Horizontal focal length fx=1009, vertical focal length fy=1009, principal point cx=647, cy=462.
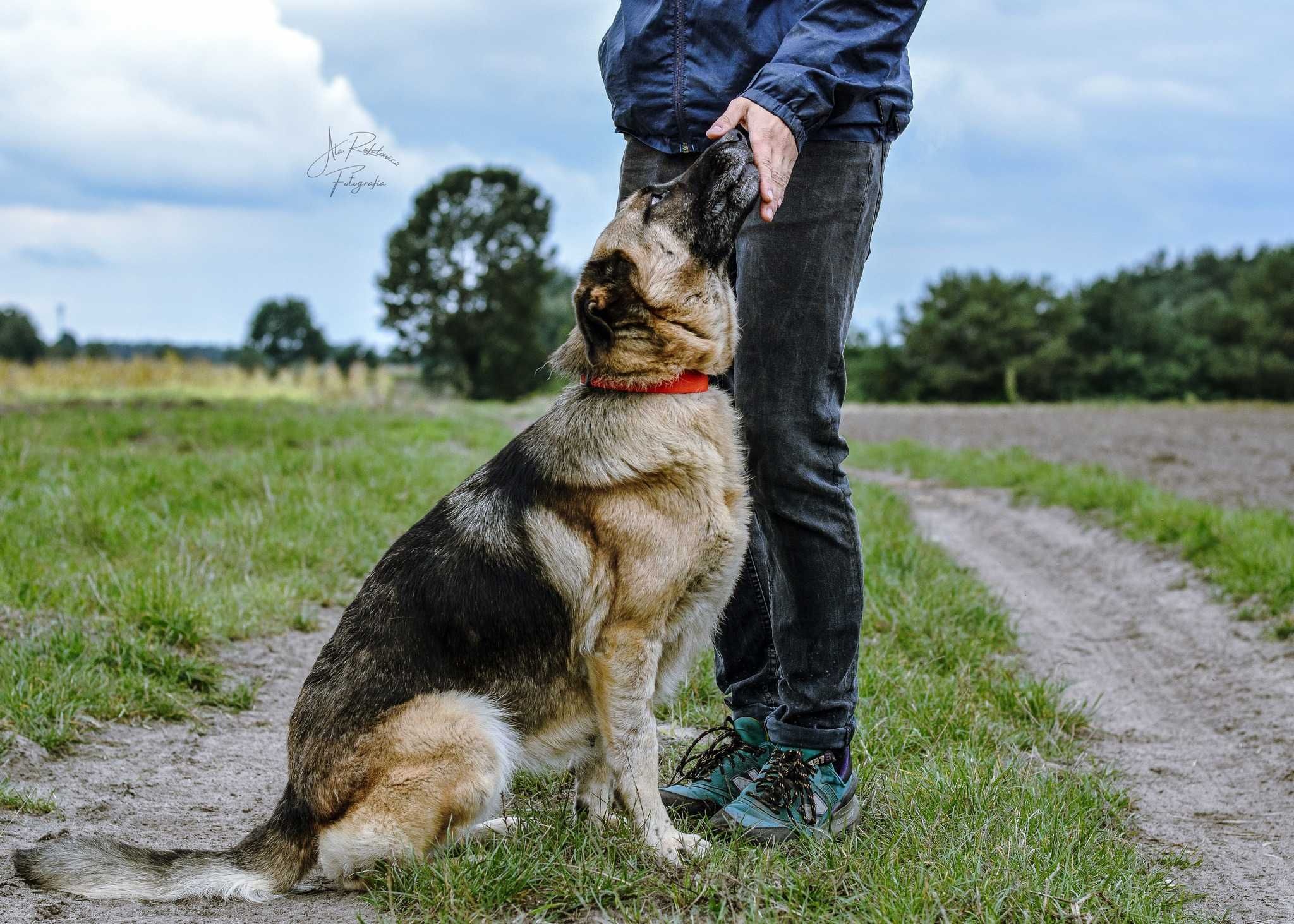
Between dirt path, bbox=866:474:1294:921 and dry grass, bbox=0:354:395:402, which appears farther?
dry grass, bbox=0:354:395:402

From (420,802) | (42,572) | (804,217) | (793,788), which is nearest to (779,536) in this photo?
(793,788)

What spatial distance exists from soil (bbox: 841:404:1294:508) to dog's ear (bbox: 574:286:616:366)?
6940 mm

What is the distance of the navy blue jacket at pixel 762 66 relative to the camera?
8.63ft

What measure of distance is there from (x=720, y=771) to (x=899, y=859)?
74 centimetres

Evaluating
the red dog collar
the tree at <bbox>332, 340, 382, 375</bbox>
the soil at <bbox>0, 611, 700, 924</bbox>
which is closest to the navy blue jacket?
the red dog collar

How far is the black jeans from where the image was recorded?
109 inches

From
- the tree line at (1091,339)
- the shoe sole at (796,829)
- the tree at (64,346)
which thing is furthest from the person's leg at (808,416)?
the tree at (64,346)

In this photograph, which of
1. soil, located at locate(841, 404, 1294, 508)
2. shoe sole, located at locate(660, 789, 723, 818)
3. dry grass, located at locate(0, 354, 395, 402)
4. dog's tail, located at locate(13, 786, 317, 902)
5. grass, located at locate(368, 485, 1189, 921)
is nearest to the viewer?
grass, located at locate(368, 485, 1189, 921)

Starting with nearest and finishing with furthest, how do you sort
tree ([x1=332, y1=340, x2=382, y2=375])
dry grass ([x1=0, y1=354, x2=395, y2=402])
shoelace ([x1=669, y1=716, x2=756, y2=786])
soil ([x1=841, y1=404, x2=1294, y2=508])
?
1. shoelace ([x1=669, y1=716, x2=756, y2=786])
2. soil ([x1=841, y1=404, x2=1294, y2=508])
3. dry grass ([x1=0, y1=354, x2=395, y2=402])
4. tree ([x1=332, y1=340, x2=382, y2=375])

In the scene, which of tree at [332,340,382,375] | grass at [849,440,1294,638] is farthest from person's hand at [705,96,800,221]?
tree at [332,340,382,375]

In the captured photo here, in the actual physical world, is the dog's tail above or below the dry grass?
below

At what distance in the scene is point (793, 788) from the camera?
288 centimetres

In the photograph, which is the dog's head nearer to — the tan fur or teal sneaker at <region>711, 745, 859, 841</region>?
the tan fur

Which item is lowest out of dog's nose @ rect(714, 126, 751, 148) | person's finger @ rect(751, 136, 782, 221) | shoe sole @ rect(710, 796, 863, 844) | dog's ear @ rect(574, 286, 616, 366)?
shoe sole @ rect(710, 796, 863, 844)
